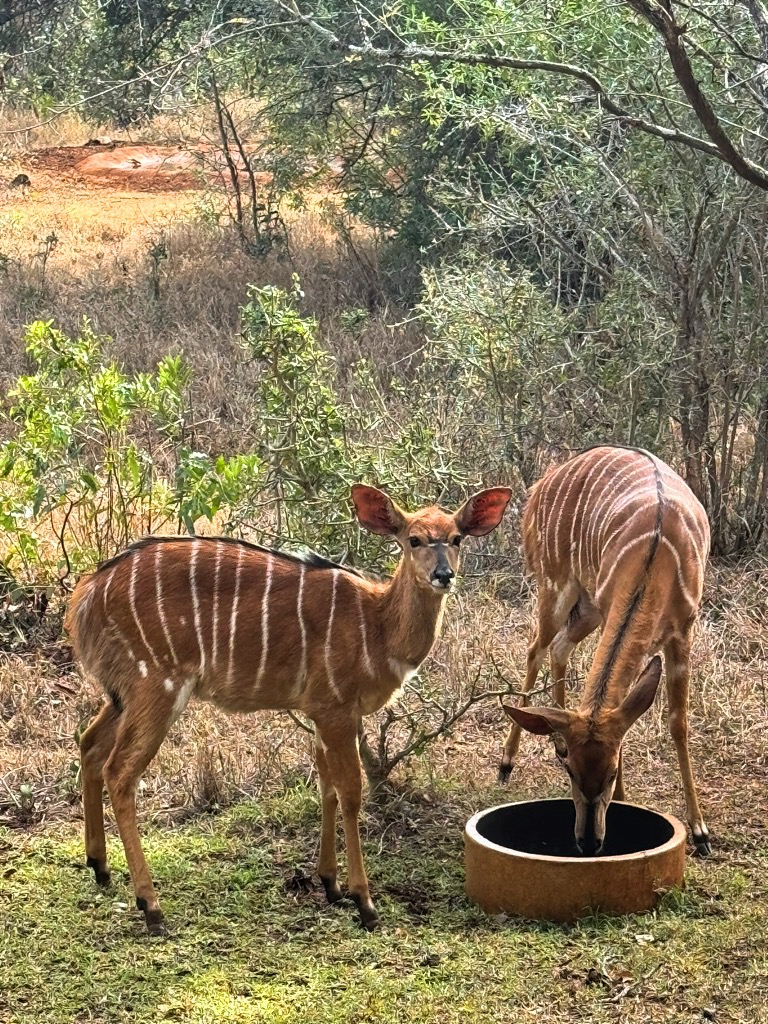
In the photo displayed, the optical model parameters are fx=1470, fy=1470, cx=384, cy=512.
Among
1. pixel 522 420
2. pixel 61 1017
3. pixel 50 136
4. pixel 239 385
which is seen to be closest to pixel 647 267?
pixel 522 420

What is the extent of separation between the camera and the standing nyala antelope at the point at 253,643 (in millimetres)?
4172

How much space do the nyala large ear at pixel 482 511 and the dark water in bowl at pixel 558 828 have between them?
0.86m

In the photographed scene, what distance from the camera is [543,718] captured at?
4117mm

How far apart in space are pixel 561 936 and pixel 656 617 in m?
1.03

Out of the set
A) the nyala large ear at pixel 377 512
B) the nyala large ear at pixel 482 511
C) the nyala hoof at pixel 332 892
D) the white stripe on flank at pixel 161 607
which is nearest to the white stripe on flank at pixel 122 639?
the white stripe on flank at pixel 161 607

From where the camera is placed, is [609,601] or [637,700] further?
[609,601]

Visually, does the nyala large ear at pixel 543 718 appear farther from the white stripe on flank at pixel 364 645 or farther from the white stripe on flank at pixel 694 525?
the white stripe on flank at pixel 694 525

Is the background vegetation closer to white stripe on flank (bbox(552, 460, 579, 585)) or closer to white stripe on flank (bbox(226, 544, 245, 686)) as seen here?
white stripe on flank (bbox(552, 460, 579, 585))

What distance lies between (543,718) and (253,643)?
0.86 m

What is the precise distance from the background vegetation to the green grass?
0.01m

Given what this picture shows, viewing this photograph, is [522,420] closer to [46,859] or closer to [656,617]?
[656,617]

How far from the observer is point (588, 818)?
4152 mm

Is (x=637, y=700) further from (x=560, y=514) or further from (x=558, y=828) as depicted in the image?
(x=560, y=514)

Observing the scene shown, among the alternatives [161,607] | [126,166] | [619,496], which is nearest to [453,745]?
[619,496]
